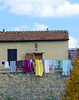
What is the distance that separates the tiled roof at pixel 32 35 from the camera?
95.7 feet

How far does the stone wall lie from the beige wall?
4.26 meters

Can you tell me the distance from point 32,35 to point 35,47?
134 centimetres

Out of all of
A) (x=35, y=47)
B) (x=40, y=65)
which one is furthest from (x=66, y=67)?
(x=35, y=47)

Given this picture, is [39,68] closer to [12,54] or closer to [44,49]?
[44,49]

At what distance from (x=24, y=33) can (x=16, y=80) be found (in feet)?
21.8

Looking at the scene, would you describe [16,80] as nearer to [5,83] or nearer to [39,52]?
[5,83]

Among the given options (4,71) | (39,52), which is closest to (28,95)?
(4,71)

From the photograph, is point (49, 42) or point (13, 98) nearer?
point (13, 98)

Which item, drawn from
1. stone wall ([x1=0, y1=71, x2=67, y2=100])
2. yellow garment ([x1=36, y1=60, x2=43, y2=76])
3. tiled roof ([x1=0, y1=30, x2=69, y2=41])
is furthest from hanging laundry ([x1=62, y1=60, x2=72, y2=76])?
tiled roof ([x1=0, y1=30, x2=69, y2=41])

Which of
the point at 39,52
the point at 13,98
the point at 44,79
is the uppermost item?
the point at 39,52

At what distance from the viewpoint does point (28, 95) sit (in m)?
24.7

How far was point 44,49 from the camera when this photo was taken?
29156 mm

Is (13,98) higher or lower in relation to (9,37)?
lower

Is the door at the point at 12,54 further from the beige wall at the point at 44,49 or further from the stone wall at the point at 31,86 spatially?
the stone wall at the point at 31,86
